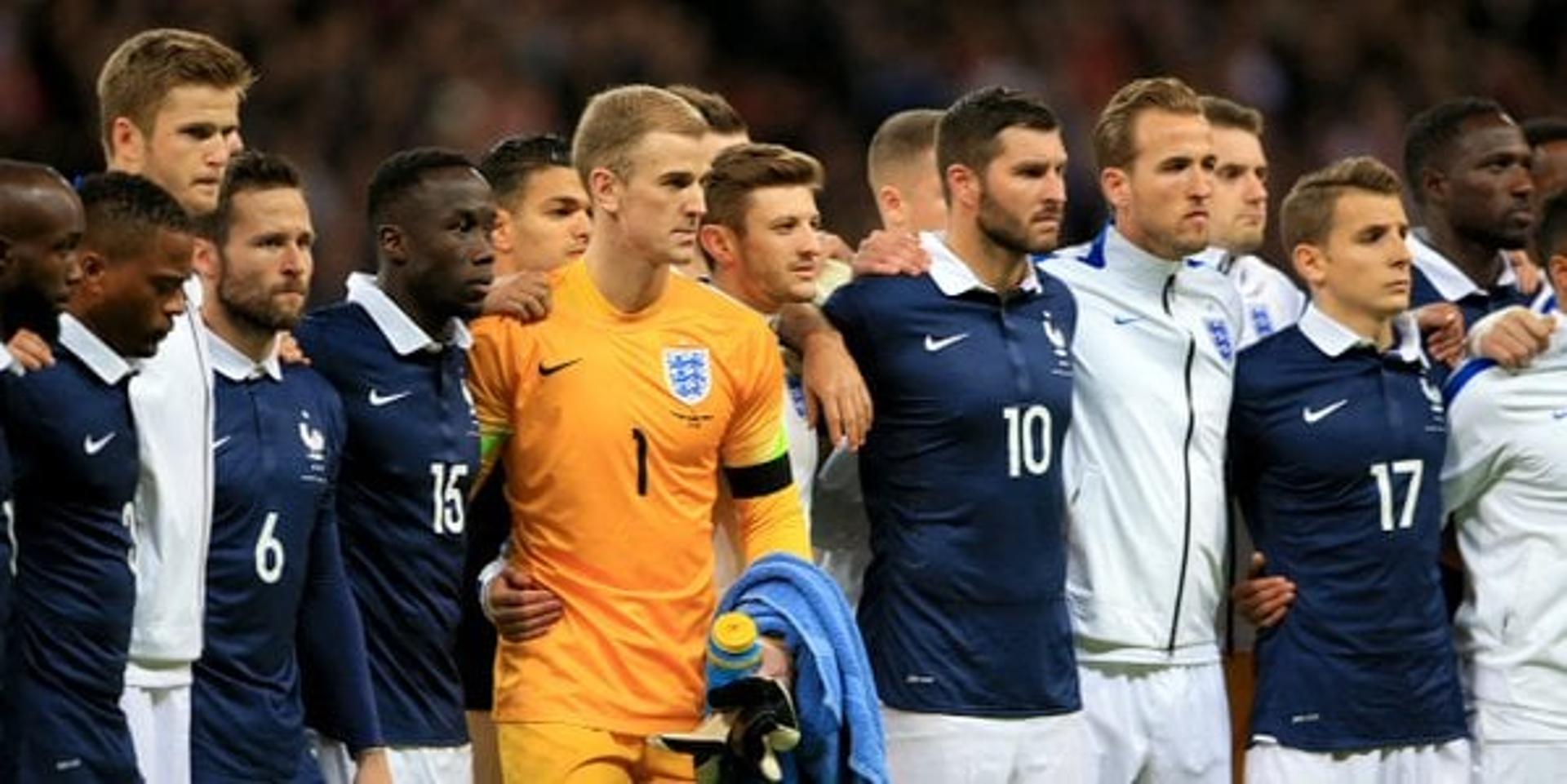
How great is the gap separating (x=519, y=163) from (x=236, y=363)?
150 cm

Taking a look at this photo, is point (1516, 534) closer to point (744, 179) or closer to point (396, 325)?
point (744, 179)

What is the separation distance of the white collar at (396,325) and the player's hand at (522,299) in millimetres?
84

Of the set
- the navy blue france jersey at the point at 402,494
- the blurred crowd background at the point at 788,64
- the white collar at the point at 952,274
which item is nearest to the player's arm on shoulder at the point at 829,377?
the white collar at the point at 952,274

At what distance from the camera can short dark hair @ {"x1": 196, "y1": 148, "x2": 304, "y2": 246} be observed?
7457mm

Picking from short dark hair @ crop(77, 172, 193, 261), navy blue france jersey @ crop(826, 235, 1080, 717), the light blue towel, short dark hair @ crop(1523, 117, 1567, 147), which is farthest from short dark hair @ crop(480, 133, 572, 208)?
short dark hair @ crop(1523, 117, 1567, 147)

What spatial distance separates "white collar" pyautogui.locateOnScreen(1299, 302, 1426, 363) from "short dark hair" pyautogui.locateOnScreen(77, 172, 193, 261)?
2993 millimetres

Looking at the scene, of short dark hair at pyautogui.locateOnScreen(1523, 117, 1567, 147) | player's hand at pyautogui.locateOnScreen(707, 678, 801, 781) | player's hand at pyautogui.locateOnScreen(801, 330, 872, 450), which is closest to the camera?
player's hand at pyautogui.locateOnScreen(707, 678, 801, 781)

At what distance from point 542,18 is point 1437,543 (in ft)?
22.7

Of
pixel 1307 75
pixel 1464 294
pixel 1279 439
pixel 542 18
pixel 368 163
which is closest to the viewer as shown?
pixel 1279 439

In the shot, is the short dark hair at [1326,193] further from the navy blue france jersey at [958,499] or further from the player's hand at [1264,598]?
the navy blue france jersey at [958,499]

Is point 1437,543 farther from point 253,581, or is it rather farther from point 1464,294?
point 253,581

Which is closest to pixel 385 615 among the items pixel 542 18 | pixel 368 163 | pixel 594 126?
pixel 594 126

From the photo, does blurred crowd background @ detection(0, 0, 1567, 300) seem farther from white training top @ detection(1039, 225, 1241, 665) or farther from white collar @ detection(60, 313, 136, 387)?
white collar @ detection(60, 313, 136, 387)

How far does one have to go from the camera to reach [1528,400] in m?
8.93
